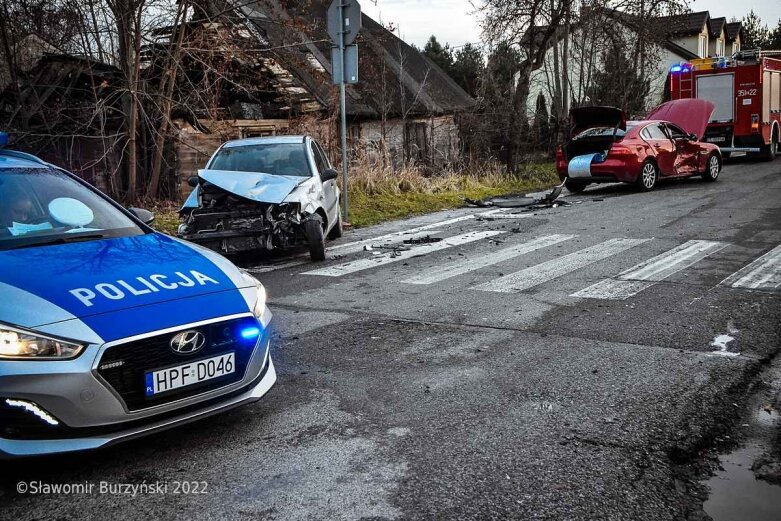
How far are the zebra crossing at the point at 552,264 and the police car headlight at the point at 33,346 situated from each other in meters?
4.82

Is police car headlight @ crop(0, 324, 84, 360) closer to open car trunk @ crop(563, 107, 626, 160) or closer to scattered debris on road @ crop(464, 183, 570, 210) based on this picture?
scattered debris on road @ crop(464, 183, 570, 210)

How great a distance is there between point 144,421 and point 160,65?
1305 centimetres

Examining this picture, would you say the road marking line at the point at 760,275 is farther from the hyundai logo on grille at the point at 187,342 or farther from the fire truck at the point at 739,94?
the fire truck at the point at 739,94

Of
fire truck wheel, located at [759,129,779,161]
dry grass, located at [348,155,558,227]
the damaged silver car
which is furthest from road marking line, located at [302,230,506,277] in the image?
fire truck wheel, located at [759,129,779,161]

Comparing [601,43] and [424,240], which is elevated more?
[601,43]

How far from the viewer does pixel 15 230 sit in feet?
15.1

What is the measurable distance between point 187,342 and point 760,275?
21.0ft

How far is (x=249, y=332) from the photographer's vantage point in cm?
411

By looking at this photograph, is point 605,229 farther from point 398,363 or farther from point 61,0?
point 61,0

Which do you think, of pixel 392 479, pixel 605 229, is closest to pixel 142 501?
pixel 392 479

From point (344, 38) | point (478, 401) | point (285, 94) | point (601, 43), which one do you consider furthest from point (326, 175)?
point (601, 43)

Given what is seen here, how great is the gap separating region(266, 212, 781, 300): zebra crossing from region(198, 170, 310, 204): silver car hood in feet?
3.10

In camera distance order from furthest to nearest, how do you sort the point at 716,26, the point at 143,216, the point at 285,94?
the point at 716,26 < the point at 285,94 < the point at 143,216

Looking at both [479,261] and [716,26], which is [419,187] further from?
[716,26]
